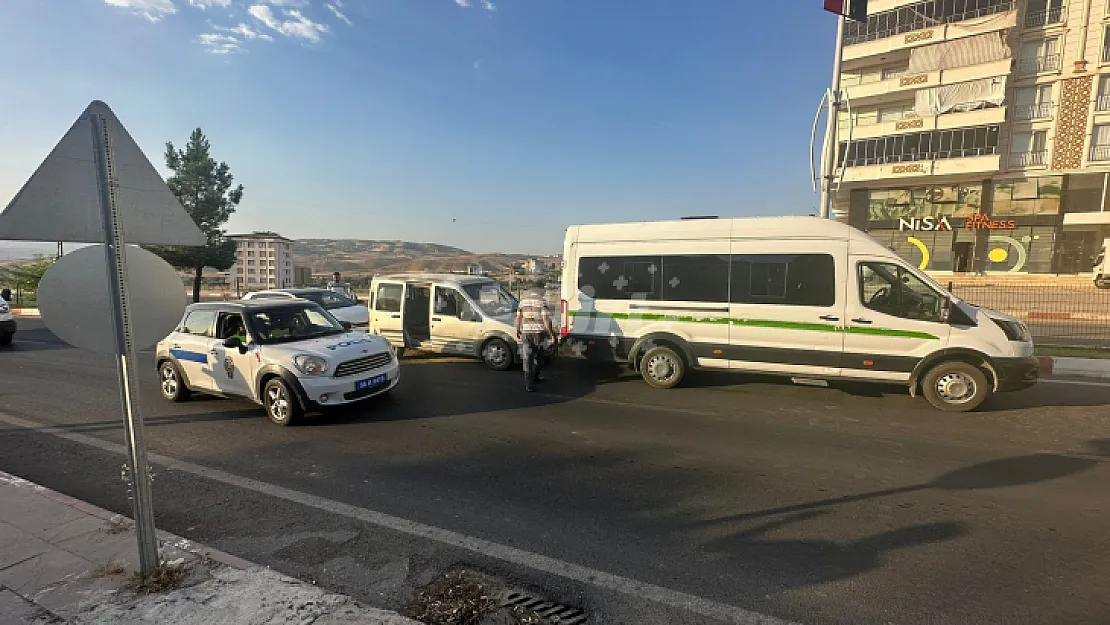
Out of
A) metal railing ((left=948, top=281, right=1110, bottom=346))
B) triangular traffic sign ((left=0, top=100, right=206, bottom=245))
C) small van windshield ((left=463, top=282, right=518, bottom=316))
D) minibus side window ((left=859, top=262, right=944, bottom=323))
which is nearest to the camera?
triangular traffic sign ((left=0, top=100, right=206, bottom=245))

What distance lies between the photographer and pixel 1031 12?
2909 cm

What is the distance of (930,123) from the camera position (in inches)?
1219

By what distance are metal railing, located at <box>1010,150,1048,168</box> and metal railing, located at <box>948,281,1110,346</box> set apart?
36.7ft

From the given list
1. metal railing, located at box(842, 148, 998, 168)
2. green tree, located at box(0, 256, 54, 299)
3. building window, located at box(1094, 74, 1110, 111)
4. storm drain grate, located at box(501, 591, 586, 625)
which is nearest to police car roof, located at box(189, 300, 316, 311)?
storm drain grate, located at box(501, 591, 586, 625)

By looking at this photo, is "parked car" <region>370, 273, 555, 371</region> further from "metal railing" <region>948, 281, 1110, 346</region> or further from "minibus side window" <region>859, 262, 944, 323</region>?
"metal railing" <region>948, 281, 1110, 346</region>

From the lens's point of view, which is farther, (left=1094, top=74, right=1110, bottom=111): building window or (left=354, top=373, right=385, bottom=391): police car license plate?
(left=1094, top=74, right=1110, bottom=111): building window

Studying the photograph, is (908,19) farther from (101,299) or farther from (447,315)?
(101,299)

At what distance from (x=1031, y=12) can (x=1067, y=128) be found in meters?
7.09

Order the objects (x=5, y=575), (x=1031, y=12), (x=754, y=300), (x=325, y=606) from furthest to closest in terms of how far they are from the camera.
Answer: (x=1031, y=12), (x=754, y=300), (x=5, y=575), (x=325, y=606)

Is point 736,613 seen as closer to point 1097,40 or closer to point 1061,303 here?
point 1061,303

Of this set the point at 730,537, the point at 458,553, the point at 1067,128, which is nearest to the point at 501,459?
the point at 458,553

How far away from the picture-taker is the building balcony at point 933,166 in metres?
29.3

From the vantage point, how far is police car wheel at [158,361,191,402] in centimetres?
731

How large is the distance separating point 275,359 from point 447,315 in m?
4.05
